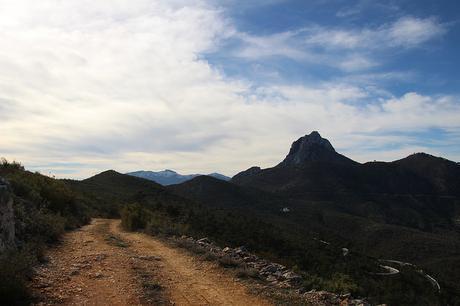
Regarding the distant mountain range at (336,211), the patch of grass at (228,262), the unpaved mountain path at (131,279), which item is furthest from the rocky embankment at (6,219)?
the distant mountain range at (336,211)

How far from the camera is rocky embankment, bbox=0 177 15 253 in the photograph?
10914 millimetres

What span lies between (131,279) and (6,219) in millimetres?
3782

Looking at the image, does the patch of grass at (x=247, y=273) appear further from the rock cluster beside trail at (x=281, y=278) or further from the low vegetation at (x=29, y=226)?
the low vegetation at (x=29, y=226)

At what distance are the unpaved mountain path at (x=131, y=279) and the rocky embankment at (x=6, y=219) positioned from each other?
114cm

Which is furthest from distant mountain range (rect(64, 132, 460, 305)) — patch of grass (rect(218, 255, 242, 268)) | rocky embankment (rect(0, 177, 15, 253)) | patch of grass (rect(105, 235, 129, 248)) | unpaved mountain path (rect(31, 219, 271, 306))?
rocky embankment (rect(0, 177, 15, 253))

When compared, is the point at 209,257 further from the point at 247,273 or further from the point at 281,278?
the point at 281,278

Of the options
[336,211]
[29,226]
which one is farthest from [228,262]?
[336,211]

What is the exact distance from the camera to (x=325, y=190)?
148750mm

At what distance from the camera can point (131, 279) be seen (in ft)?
35.6

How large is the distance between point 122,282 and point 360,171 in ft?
575

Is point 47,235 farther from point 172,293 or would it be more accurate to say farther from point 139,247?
point 172,293

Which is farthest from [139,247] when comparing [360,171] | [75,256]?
[360,171]

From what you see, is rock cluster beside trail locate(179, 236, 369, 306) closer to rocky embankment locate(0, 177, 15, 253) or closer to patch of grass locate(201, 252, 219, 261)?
patch of grass locate(201, 252, 219, 261)

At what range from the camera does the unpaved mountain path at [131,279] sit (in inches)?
364
